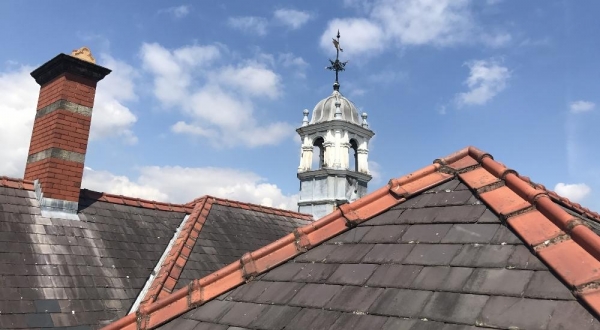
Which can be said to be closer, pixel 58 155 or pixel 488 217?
pixel 488 217

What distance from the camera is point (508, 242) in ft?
8.82

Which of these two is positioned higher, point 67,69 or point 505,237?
point 67,69

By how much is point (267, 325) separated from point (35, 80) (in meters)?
9.02

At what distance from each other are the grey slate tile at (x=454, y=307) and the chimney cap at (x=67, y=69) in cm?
869

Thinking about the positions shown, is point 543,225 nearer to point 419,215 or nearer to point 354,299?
point 419,215

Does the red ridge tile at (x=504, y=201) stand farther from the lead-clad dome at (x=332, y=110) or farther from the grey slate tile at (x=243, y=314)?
the lead-clad dome at (x=332, y=110)

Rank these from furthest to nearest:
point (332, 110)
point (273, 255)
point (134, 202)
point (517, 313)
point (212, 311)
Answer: point (332, 110) → point (134, 202) → point (273, 255) → point (212, 311) → point (517, 313)

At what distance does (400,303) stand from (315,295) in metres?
0.69

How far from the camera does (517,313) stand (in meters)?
2.12

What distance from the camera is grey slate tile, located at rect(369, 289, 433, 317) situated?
2.45 m

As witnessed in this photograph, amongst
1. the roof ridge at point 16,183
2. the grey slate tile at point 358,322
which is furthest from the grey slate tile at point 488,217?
the roof ridge at point 16,183

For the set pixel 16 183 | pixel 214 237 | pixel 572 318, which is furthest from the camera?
pixel 214 237

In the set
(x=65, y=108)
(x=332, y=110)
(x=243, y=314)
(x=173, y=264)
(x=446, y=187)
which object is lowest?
(x=243, y=314)

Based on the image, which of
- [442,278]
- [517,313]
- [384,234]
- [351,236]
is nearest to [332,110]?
[351,236]
